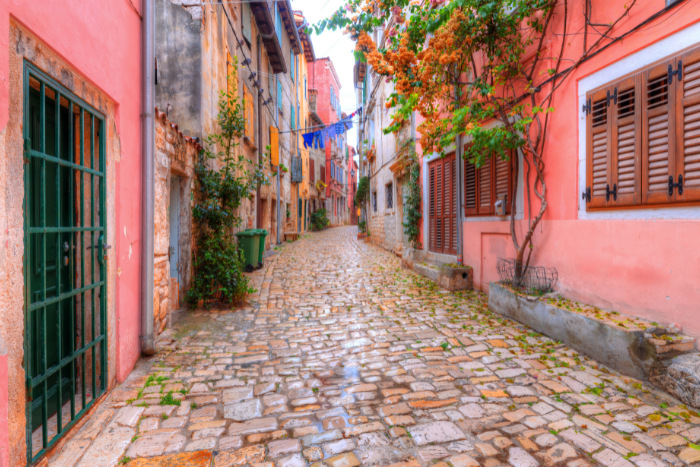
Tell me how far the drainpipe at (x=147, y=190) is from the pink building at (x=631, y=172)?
465 cm

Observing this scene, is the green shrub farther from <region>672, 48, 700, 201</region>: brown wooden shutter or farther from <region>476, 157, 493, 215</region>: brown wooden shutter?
<region>672, 48, 700, 201</region>: brown wooden shutter

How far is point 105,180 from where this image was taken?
2.80 metres

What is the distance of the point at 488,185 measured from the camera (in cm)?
614

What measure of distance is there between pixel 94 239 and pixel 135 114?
4.37 feet

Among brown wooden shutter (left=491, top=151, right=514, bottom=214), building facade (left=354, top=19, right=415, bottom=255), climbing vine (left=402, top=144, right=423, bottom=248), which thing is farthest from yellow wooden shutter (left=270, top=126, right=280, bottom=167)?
brown wooden shutter (left=491, top=151, right=514, bottom=214)

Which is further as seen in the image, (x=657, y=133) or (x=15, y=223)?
(x=657, y=133)

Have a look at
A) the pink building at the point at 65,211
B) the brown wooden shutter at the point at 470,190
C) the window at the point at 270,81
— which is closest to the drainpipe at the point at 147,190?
the pink building at the point at 65,211

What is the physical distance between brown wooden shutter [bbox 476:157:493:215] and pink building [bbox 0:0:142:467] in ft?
16.8

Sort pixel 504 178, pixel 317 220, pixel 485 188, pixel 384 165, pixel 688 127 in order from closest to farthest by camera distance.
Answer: pixel 688 127, pixel 504 178, pixel 485 188, pixel 384 165, pixel 317 220

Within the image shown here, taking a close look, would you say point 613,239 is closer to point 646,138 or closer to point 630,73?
point 646,138

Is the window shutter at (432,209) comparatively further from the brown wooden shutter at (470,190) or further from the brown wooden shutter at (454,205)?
the brown wooden shutter at (470,190)

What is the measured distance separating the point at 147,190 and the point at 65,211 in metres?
0.74

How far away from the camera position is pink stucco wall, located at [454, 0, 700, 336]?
3.06 meters

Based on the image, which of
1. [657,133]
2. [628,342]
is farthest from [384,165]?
[628,342]
